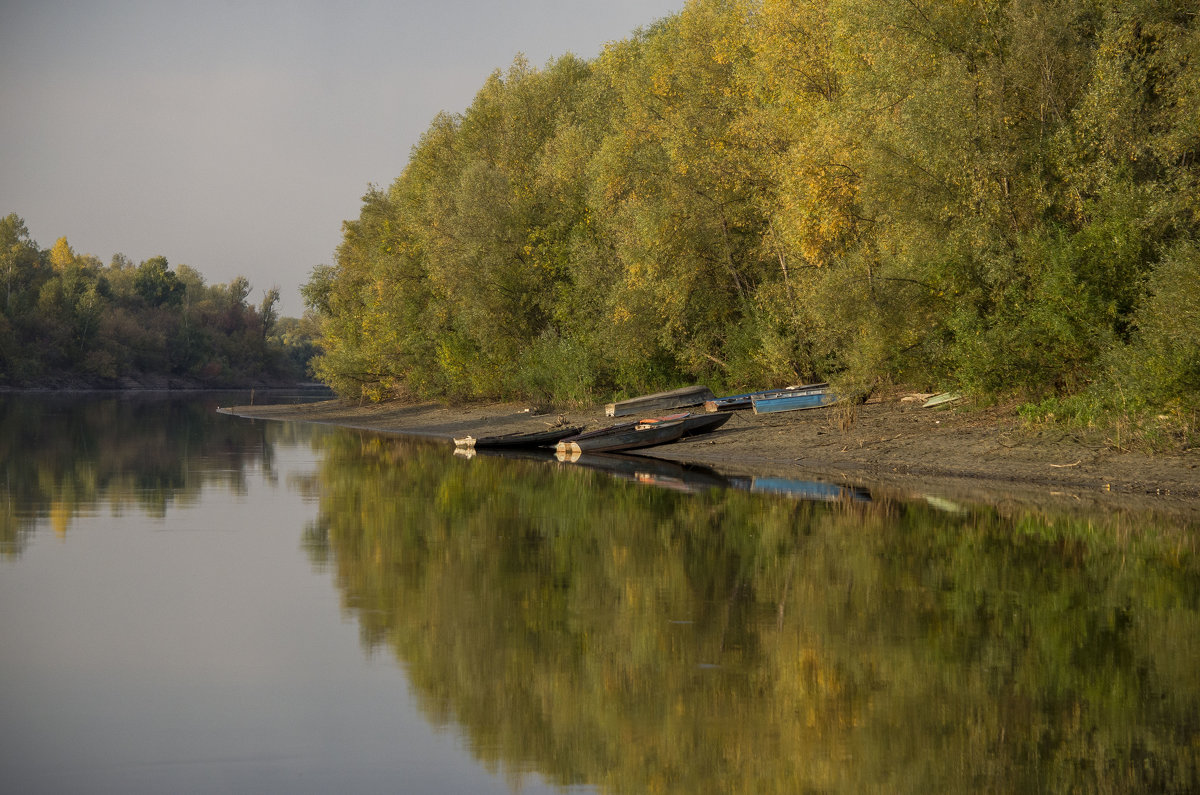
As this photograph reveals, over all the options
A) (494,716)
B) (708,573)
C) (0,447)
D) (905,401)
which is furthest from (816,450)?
(0,447)

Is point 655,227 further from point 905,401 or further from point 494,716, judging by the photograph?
point 494,716

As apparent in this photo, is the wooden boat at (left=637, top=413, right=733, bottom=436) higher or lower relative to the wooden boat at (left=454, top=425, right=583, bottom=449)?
higher

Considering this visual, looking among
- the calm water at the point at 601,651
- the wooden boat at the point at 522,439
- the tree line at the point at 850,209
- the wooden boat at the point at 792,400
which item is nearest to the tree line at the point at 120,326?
the tree line at the point at 850,209

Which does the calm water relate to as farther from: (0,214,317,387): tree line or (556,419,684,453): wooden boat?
(0,214,317,387): tree line

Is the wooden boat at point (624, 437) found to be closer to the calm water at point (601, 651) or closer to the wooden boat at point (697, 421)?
the wooden boat at point (697, 421)

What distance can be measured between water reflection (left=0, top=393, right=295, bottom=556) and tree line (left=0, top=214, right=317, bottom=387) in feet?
216

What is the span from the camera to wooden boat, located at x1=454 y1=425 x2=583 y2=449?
3769cm

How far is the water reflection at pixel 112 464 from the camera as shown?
21.9 m

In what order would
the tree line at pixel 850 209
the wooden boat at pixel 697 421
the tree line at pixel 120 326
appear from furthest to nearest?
the tree line at pixel 120 326 → the wooden boat at pixel 697 421 → the tree line at pixel 850 209

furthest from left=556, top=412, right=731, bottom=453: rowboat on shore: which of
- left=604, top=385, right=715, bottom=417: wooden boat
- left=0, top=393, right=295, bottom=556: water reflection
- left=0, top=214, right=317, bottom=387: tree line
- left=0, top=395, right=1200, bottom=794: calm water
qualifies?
left=0, top=214, right=317, bottom=387: tree line

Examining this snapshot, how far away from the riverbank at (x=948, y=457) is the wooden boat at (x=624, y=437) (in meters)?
0.58

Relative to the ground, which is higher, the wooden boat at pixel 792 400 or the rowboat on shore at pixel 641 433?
the wooden boat at pixel 792 400

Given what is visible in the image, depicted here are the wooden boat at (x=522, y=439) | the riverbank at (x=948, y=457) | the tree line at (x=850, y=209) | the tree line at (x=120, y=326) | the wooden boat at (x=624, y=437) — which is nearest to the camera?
the riverbank at (x=948, y=457)

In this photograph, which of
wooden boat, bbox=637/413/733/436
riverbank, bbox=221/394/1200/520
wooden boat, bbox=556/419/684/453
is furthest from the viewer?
wooden boat, bbox=556/419/684/453
